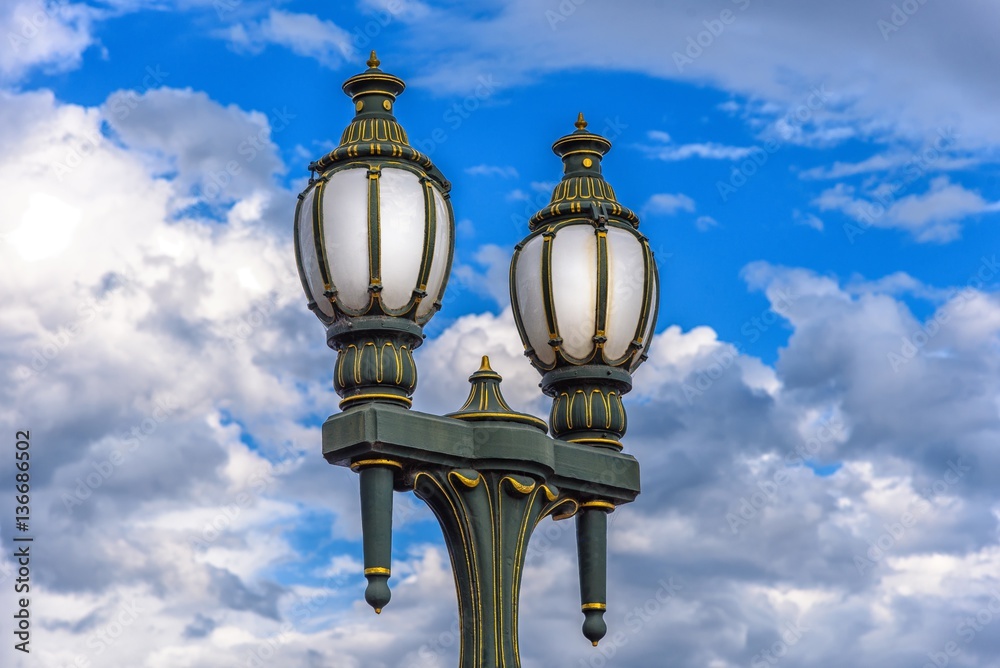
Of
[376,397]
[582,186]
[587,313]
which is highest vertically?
[582,186]

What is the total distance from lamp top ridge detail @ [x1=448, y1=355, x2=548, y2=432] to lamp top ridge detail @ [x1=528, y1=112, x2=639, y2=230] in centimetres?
113

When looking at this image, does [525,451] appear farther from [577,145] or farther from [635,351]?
[577,145]

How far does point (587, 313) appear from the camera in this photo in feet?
27.5

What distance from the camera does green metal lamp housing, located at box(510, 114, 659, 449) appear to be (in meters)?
8.35

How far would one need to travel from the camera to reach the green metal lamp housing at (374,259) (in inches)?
290

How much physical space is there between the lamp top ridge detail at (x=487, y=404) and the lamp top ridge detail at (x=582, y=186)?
113 centimetres

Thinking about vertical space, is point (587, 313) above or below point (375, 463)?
above

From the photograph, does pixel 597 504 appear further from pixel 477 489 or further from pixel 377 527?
pixel 377 527

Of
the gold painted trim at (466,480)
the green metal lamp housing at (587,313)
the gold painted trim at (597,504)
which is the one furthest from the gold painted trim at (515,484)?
the green metal lamp housing at (587,313)

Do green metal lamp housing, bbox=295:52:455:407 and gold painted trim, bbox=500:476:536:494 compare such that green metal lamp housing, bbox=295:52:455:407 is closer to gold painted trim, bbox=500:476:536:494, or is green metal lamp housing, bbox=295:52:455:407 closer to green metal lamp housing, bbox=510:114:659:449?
gold painted trim, bbox=500:476:536:494

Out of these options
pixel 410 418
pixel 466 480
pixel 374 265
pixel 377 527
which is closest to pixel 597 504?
pixel 466 480

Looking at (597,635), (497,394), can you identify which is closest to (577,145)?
(497,394)

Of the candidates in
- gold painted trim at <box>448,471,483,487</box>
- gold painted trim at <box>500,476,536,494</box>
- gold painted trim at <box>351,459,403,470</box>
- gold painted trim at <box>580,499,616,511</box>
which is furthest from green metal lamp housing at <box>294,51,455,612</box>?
gold painted trim at <box>580,499,616,511</box>

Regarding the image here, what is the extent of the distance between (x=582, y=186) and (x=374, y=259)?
5.65 ft
